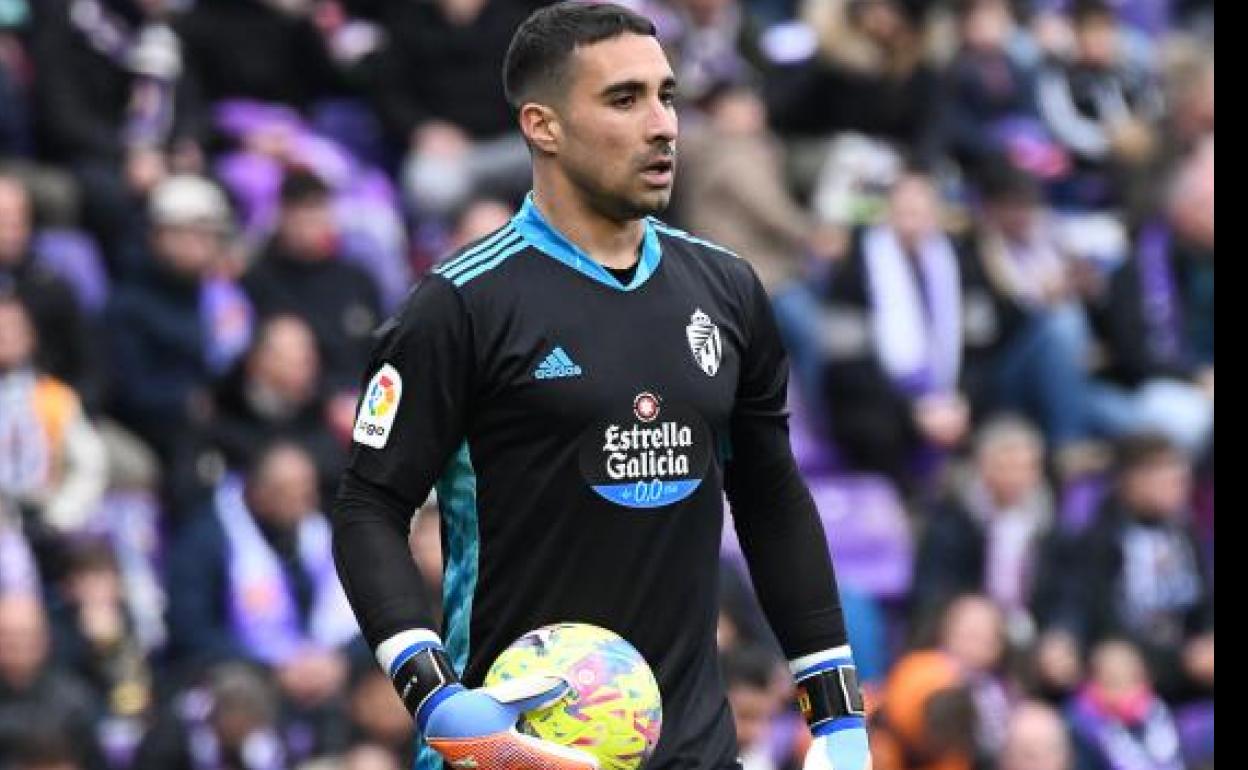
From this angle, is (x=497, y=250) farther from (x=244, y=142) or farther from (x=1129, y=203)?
(x=1129, y=203)

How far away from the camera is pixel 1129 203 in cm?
1581

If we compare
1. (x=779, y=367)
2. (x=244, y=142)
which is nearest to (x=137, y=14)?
(x=244, y=142)

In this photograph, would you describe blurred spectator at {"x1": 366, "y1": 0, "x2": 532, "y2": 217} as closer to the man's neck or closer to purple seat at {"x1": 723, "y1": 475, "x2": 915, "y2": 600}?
purple seat at {"x1": 723, "y1": 475, "x2": 915, "y2": 600}

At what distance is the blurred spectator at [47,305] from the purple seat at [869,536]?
337 centimetres

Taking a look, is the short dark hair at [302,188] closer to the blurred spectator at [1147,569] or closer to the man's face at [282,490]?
the man's face at [282,490]

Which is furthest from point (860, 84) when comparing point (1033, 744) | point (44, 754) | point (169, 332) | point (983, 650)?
point (44, 754)

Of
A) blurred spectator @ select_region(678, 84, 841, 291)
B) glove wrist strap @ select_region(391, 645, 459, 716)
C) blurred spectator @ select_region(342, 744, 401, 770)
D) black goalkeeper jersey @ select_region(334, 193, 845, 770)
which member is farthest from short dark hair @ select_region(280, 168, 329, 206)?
glove wrist strap @ select_region(391, 645, 459, 716)

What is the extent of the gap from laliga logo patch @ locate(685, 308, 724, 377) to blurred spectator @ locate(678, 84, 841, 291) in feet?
26.6

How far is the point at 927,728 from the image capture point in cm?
1155

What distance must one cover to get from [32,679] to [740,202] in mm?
4749

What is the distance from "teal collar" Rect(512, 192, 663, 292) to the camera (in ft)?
21.1

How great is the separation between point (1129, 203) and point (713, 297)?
9594mm

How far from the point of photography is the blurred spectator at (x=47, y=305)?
12555mm

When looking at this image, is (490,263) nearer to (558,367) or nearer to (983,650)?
(558,367)
